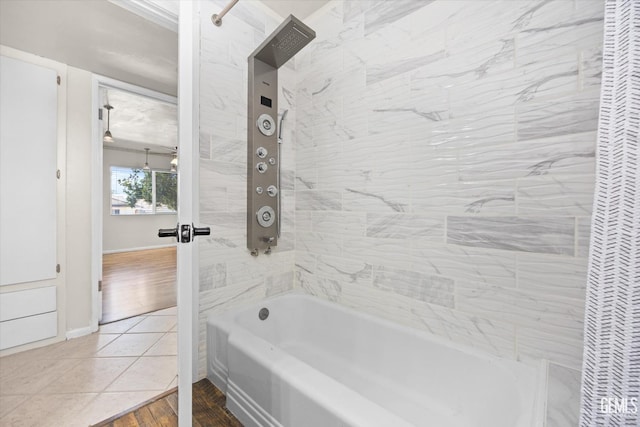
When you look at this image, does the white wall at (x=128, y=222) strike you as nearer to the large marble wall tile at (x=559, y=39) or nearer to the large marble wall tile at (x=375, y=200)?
the large marble wall tile at (x=375, y=200)

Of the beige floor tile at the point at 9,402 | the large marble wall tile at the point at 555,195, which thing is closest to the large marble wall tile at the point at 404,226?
the large marble wall tile at the point at 555,195

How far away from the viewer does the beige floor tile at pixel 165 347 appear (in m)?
1.94

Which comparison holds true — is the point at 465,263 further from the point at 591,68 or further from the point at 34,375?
the point at 34,375

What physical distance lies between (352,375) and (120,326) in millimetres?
2252

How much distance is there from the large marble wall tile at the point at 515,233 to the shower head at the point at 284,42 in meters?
1.28

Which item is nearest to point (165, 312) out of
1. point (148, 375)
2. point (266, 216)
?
point (148, 375)

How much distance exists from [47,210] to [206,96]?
5.90 ft

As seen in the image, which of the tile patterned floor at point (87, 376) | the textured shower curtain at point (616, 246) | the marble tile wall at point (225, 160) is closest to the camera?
the textured shower curtain at point (616, 246)

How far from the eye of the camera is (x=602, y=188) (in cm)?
61

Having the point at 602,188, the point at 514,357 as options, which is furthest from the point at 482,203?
the point at 514,357

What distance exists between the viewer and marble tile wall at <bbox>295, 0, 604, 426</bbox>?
0.99 meters

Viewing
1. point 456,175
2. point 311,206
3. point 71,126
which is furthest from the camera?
point 71,126

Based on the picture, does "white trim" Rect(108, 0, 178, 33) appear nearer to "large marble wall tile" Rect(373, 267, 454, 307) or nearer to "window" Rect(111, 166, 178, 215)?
"large marble wall tile" Rect(373, 267, 454, 307)

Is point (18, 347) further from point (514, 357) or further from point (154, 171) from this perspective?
point (154, 171)
